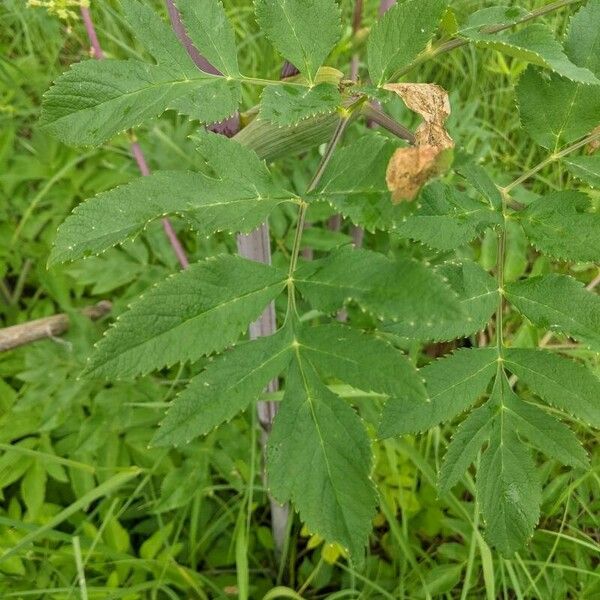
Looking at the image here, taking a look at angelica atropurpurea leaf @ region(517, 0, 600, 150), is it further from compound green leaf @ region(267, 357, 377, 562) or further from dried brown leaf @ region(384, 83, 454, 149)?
compound green leaf @ region(267, 357, 377, 562)

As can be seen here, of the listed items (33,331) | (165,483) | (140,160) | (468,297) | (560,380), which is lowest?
(165,483)

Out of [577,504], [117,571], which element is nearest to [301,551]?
[117,571]

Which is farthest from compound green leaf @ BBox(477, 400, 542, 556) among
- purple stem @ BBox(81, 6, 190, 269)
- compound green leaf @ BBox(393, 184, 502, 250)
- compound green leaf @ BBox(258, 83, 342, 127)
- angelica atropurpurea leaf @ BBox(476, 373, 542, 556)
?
Answer: purple stem @ BBox(81, 6, 190, 269)

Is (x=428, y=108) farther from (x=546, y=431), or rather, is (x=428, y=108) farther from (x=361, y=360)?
(x=546, y=431)

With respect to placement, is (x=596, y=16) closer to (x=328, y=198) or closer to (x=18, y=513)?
(x=328, y=198)

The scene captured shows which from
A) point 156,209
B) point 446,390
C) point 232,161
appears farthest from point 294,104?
point 446,390

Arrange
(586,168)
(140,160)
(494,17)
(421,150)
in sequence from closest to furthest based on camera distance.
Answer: (421,150) < (494,17) < (586,168) < (140,160)

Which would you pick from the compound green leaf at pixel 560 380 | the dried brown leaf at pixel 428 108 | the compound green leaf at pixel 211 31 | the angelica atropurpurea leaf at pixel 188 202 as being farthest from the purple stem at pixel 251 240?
the compound green leaf at pixel 560 380
